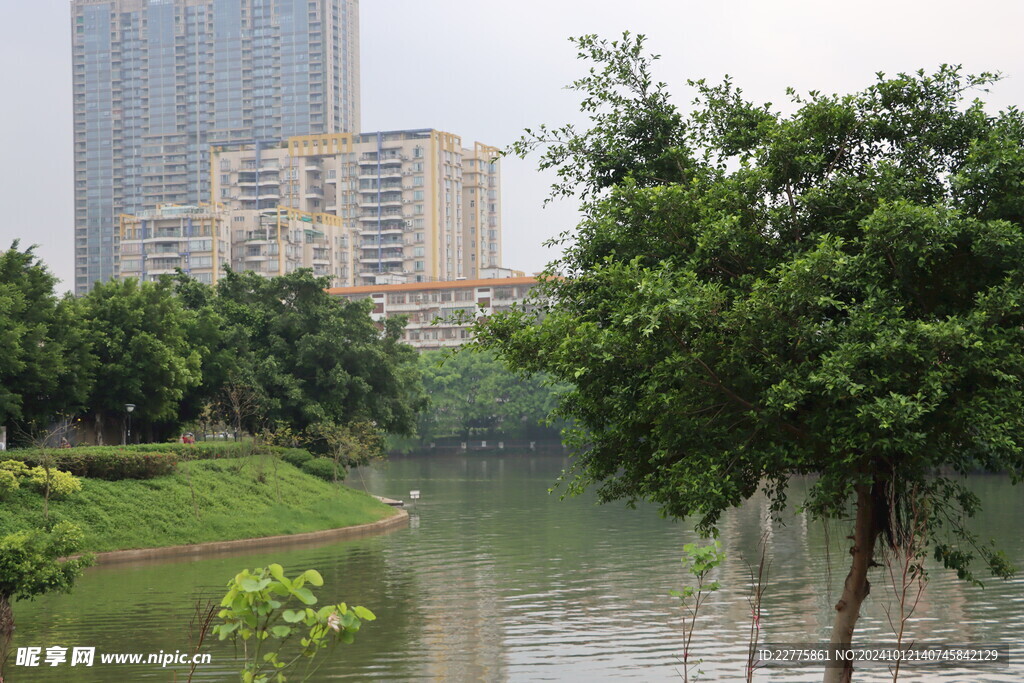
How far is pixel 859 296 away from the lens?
12.5 metres

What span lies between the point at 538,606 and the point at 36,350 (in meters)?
24.3

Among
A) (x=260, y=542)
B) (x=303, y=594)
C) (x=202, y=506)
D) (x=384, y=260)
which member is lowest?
(x=260, y=542)

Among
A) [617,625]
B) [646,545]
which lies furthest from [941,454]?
[646,545]

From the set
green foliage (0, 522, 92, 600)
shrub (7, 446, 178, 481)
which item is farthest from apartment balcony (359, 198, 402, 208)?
green foliage (0, 522, 92, 600)

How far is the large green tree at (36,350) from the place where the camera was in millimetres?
40906

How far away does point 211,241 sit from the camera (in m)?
143

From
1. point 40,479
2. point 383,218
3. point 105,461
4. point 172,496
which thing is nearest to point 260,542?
point 172,496

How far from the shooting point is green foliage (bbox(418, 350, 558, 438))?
108 meters

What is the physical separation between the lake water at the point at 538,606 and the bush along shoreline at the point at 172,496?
2151 millimetres

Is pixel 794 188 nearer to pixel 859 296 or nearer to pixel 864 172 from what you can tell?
pixel 864 172

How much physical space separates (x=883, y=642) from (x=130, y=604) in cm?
1543

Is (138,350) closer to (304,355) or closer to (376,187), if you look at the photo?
(304,355)

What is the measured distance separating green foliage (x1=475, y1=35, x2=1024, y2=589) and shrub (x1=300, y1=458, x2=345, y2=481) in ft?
118

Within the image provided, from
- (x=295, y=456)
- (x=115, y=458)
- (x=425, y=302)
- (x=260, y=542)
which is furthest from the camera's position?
(x=425, y=302)
